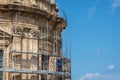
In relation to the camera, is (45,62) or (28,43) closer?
(28,43)

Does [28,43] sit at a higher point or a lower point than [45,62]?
higher

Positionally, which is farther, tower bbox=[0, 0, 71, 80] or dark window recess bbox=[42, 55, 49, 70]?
dark window recess bbox=[42, 55, 49, 70]

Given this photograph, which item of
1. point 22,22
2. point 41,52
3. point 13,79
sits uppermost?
point 22,22

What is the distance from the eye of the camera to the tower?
2356cm

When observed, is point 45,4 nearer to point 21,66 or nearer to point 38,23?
point 38,23

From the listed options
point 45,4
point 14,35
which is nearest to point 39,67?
point 14,35

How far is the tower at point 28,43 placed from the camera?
23562 mm

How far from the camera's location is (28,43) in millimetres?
24297

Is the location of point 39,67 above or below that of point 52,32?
below

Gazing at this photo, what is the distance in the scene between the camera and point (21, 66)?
23.7 meters

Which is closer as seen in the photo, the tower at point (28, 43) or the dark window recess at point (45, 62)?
the tower at point (28, 43)

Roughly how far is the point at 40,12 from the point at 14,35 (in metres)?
2.29

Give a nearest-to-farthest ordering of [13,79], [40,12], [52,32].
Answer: [13,79], [40,12], [52,32]

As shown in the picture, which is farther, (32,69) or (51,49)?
(51,49)
